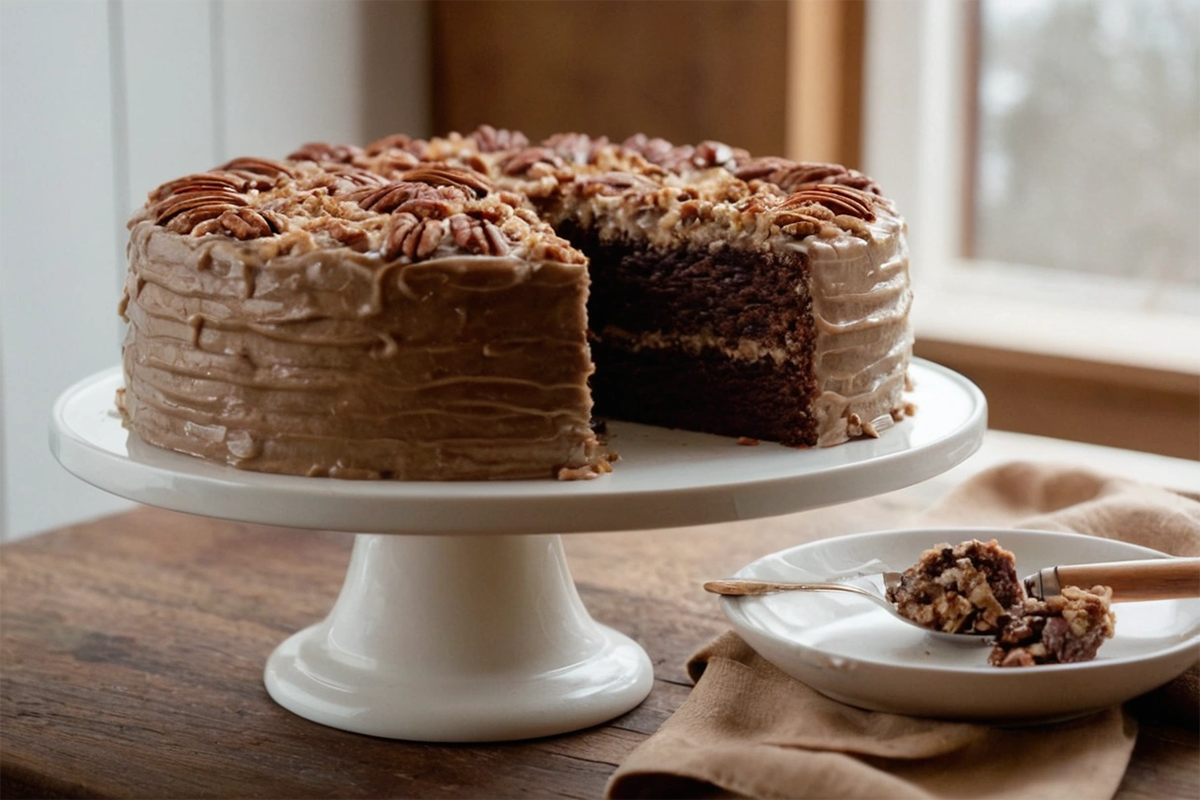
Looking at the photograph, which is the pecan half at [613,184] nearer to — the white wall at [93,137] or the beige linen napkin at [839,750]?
Answer: the beige linen napkin at [839,750]

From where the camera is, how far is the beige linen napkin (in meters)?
1.56

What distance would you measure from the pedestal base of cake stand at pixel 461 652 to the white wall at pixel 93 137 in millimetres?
1762

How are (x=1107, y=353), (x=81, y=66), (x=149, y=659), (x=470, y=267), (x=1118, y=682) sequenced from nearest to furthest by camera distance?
1. (x=1118, y=682)
2. (x=470, y=267)
3. (x=149, y=659)
4. (x=81, y=66)
5. (x=1107, y=353)

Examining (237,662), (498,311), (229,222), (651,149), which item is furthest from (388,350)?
(651,149)

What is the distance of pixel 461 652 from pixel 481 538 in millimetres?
154

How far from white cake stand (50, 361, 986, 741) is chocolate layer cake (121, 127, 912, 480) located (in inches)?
2.4

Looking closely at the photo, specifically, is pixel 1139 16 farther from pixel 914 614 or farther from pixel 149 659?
pixel 149 659

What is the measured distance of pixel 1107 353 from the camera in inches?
151

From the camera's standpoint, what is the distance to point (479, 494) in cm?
→ 169

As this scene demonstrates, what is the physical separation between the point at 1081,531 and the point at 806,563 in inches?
23.5

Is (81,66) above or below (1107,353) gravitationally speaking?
above

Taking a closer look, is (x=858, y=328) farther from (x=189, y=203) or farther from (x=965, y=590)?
(x=189, y=203)

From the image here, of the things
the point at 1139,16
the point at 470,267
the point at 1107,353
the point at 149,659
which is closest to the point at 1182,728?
the point at 470,267

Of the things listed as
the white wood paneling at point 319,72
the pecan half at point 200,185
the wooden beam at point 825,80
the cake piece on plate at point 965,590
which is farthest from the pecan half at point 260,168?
the wooden beam at point 825,80
